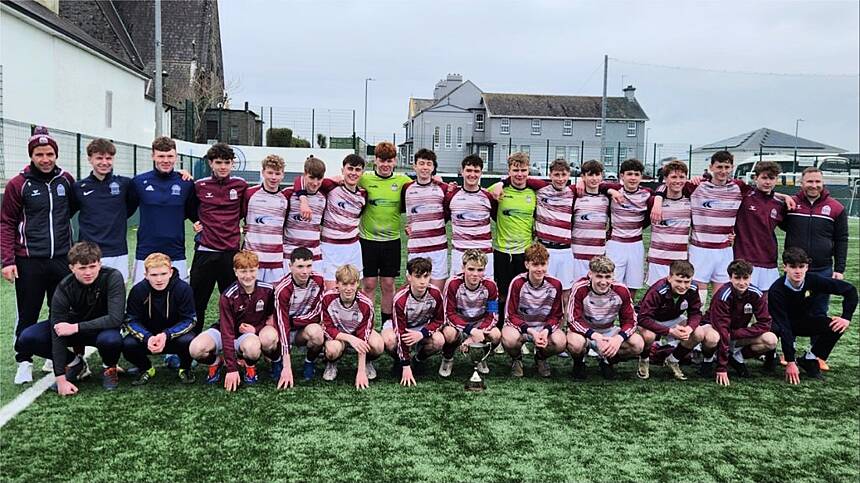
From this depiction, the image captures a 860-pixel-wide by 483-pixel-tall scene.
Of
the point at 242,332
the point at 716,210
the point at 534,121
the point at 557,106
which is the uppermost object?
the point at 557,106

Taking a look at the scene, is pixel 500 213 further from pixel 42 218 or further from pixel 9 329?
pixel 9 329

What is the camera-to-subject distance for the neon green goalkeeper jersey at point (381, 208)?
5.33 m

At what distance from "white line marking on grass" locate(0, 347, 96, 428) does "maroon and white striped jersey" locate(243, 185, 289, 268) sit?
157 centimetres

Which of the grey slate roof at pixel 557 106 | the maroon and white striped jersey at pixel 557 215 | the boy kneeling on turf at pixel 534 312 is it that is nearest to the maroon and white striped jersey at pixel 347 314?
the boy kneeling on turf at pixel 534 312

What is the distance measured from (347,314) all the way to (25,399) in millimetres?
2005

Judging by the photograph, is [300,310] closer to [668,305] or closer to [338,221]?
[338,221]

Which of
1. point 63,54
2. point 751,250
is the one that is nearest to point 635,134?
point 63,54

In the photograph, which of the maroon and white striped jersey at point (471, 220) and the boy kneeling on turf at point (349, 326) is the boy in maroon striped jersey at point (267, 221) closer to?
the boy kneeling on turf at point (349, 326)

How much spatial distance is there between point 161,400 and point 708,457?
10.2 ft

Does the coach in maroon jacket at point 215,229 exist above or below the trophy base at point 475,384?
above

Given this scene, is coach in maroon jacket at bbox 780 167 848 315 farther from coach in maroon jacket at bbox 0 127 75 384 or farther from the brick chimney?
the brick chimney

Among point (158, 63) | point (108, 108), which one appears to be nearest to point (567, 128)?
point (108, 108)

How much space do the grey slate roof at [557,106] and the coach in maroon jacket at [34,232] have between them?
42.6 meters

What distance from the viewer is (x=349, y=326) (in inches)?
180
